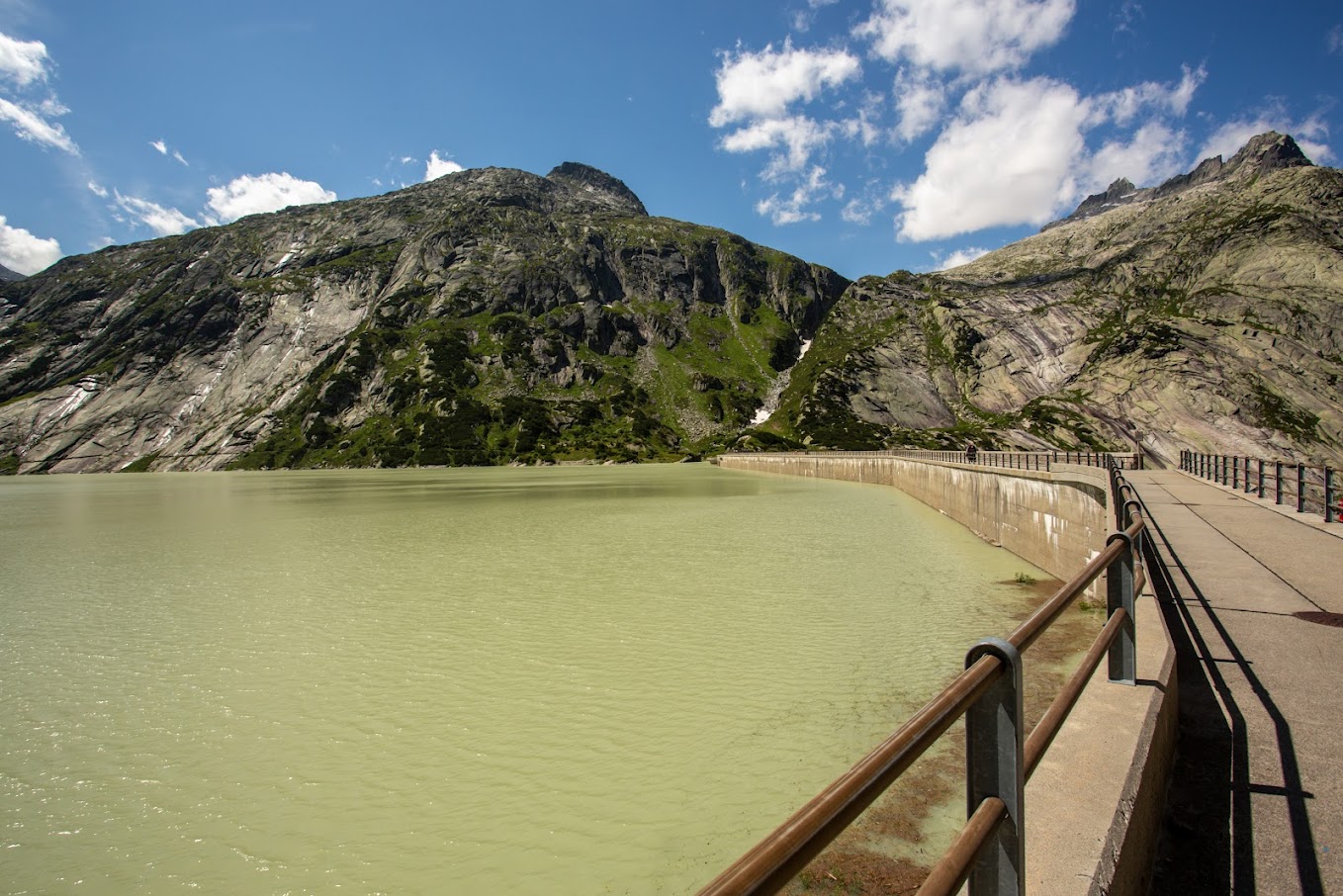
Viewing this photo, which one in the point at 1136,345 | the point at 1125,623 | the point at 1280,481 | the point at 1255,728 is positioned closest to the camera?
the point at 1125,623

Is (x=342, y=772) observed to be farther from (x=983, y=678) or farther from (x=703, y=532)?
(x=703, y=532)

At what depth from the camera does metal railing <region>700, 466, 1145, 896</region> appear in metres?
1.44

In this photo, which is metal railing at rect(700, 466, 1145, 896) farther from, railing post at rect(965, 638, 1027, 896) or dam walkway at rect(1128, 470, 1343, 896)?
dam walkway at rect(1128, 470, 1343, 896)

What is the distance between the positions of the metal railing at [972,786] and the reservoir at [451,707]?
4430 millimetres

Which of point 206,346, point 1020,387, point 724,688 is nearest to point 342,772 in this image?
point 724,688

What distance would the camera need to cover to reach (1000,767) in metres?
2.52

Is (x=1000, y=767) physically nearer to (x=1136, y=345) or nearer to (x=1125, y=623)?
(x=1125, y=623)

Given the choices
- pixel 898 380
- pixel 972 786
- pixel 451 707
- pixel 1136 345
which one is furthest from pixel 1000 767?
pixel 898 380

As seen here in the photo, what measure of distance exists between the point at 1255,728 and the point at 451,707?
31.8 feet

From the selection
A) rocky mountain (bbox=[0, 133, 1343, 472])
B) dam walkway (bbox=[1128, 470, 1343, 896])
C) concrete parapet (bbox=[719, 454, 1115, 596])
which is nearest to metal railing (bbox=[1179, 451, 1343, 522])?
concrete parapet (bbox=[719, 454, 1115, 596])

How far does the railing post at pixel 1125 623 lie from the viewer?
213 inches

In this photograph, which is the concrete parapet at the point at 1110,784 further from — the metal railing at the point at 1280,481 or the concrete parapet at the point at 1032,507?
the metal railing at the point at 1280,481

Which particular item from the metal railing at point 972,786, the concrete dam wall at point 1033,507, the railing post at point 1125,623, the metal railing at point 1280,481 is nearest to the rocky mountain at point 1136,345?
the metal railing at point 1280,481

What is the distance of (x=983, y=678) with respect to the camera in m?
2.37
